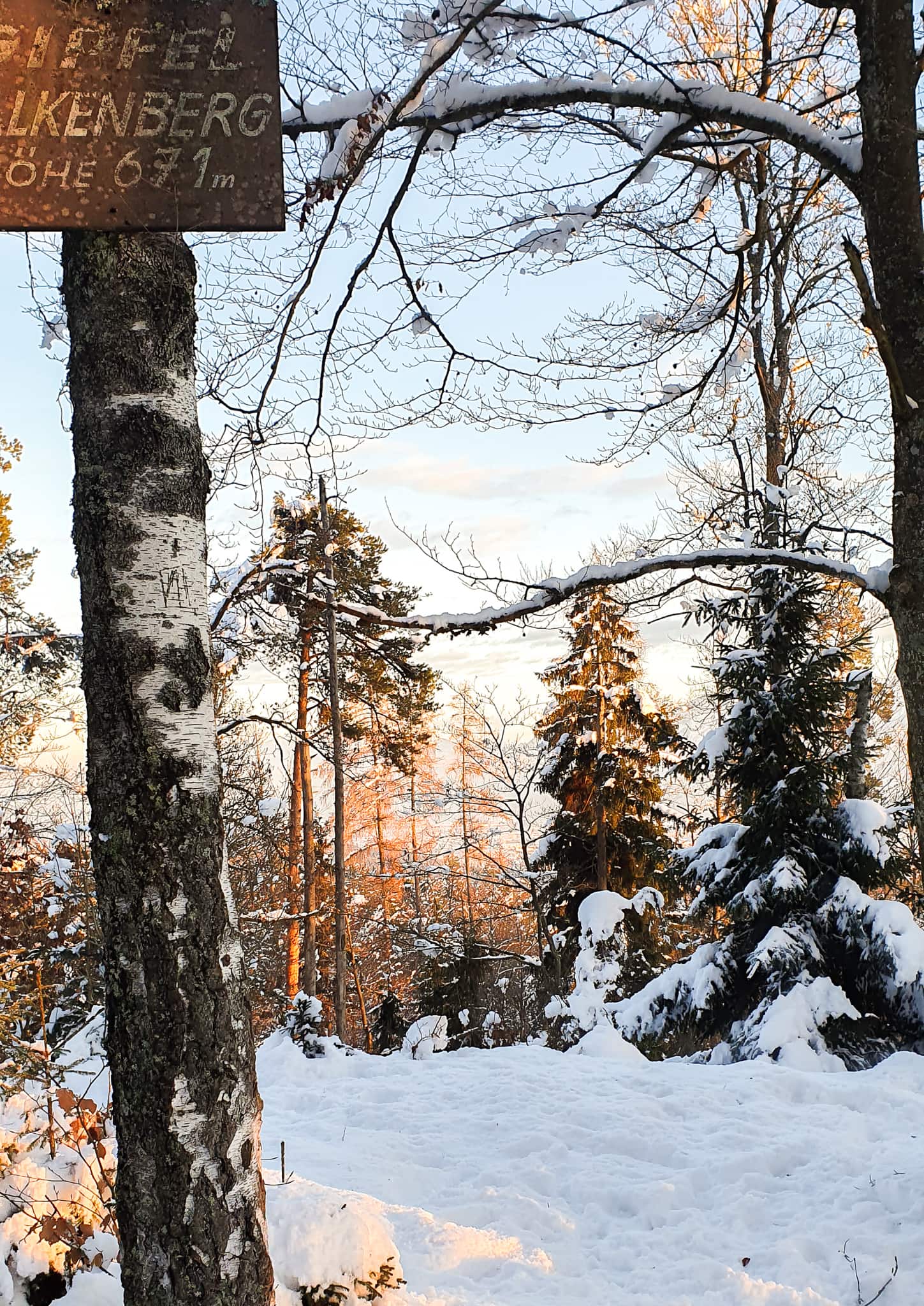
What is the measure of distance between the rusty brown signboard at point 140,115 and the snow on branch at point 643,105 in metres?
0.88

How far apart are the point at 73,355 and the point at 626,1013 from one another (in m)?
8.14

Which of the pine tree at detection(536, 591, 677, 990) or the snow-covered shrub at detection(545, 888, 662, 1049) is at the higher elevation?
the pine tree at detection(536, 591, 677, 990)

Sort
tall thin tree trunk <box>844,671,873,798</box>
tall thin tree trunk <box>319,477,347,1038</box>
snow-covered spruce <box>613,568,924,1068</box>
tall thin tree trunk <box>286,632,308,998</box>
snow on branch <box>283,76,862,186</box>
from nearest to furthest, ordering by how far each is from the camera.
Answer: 1. snow on branch <box>283,76,862,186</box>
2. snow-covered spruce <box>613,568,924,1068</box>
3. tall thin tree trunk <box>844,671,873,798</box>
4. tall thin tree trunk <box>319,477,347,1038</box>
5. tall thin tree trunk <box>286,632,308,998</box>

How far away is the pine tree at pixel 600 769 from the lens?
529 inches

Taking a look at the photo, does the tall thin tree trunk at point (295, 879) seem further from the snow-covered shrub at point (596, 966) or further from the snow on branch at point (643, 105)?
the snow on branch at point (643, 105)

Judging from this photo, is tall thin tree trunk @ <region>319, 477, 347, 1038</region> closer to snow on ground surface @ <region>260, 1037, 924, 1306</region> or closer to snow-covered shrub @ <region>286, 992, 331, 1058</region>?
snow-covered shrub @ <region>286, 992, 331, 1058</region>

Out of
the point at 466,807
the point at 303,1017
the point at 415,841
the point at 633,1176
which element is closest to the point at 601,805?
the point at 466,807

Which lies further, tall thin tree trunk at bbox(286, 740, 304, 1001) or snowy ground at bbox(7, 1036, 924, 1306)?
tall thin tree trunk at bbox(286, 740, 304, 1001)

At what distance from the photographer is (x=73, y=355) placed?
221 centimetres

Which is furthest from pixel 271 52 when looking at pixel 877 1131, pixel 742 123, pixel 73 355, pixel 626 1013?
pixel 626 1013

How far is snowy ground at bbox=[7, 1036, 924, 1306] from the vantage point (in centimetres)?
323

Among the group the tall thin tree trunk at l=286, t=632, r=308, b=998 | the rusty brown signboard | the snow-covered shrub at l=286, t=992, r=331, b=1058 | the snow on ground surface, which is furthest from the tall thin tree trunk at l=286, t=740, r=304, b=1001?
the rusty brown signboard

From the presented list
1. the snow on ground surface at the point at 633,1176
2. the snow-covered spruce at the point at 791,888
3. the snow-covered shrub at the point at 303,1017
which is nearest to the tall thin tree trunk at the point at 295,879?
the snow-covered shrub at the point at 303,1017

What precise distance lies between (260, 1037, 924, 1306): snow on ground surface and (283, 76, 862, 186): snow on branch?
4142 mm
